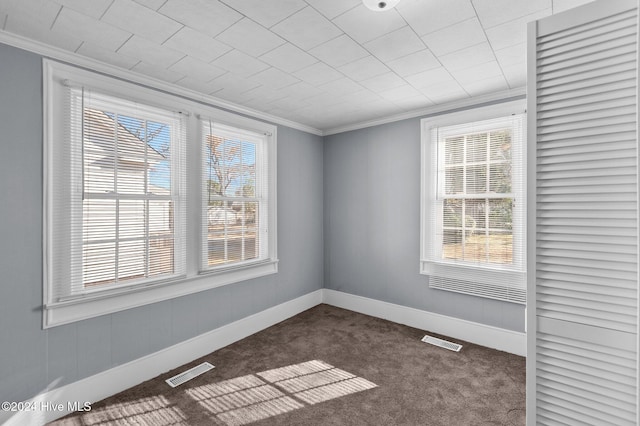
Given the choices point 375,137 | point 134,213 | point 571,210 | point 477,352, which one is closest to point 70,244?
point 134,213

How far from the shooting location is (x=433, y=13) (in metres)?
1.75

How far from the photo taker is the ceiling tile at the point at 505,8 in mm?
1675

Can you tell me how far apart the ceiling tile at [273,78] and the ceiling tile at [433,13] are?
1.13 meters

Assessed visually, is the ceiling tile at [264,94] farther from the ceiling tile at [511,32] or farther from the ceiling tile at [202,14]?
the ceiling tile at [511,32]

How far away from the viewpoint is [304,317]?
13.0 ft

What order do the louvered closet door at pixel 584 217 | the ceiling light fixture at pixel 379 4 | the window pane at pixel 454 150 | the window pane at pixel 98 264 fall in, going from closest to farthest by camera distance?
1. the louvered closet door at pixel 584 217
2. the ceiling light fixture at pixel 379 4
3. the window pane at pixel 98 264
4. the window pane at pixel 454 150

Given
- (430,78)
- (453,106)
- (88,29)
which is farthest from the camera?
(453,106)

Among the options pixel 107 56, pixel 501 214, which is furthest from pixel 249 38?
pixel 501 214

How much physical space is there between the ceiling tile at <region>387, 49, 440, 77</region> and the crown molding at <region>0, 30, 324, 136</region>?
173 cm

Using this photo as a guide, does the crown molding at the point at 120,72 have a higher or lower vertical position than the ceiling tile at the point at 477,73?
lower

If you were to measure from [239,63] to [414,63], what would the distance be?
139 centimetres

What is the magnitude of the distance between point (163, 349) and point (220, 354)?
55cm

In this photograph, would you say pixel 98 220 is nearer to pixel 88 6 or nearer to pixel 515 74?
pixel 88 6

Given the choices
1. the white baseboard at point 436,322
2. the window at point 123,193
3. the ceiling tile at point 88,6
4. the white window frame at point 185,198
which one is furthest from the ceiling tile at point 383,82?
the white baseboard at point 436,322
